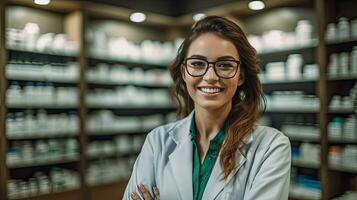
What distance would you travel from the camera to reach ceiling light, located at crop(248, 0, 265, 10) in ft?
11.9

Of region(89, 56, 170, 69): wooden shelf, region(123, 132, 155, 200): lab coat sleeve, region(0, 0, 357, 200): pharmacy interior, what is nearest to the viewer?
region(123, 132, 155, 200): lab coat sleeve

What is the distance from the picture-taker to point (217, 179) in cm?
121

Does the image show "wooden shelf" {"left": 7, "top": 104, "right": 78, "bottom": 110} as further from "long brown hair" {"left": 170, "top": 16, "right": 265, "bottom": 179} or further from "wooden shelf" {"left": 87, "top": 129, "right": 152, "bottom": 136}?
"long brown hair" {"left": 170, "top": 16, "right": 265, "bottom": 179}

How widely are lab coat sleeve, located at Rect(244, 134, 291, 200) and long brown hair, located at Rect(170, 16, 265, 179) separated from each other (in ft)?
0.35

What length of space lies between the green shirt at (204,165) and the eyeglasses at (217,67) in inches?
9.5

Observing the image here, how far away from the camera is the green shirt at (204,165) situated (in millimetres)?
1253

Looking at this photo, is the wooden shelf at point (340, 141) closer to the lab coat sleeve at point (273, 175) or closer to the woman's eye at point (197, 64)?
the lab coat sleeve at point (273, 175)

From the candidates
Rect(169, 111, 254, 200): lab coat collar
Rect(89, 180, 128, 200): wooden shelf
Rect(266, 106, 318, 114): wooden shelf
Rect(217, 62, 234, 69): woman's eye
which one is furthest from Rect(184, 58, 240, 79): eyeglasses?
Rect(89, 180, 128, 200): wooden shelf

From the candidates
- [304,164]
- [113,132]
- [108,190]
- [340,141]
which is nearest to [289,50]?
[340,141]

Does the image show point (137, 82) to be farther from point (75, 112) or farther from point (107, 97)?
point (75, 112)

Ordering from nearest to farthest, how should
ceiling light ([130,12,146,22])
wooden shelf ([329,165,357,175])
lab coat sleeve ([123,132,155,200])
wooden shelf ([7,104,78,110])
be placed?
lab coat sleeve ([123,132,155,200]) → wooden shelf ([329,165,357,175]) → wooden shelf ([7,104,78,110]) → ceiling light ([130,12,146,22])

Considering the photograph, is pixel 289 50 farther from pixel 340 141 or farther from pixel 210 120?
pixel 210 120

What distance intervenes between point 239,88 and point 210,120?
0.19m

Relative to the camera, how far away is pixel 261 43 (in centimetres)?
382
